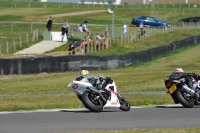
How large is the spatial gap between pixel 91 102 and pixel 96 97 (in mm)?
169

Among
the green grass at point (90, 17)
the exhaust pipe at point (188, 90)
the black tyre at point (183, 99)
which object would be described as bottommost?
the green grass at point (90, 17)

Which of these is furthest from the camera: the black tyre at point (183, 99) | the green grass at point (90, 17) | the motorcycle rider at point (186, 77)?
the green grass at point (90, 17)

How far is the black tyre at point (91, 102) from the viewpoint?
52.2ft

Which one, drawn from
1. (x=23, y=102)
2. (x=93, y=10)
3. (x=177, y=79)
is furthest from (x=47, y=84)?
(x=93, y=10)

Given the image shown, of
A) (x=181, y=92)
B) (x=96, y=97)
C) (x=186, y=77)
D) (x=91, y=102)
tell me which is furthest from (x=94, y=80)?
(x=186, y=77)

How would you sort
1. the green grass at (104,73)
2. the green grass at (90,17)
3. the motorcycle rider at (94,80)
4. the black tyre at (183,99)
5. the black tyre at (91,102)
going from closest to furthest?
the black tyre at (91,102), the motorcycle rider at (94,80), the black tyre at (183,99), the green grass at (104,73), the green grass at (90,17)

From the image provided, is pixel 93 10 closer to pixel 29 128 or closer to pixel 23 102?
pixel 23 102

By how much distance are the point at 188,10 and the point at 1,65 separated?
196ft

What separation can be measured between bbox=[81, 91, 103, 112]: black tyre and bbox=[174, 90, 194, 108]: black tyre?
222 centimetres

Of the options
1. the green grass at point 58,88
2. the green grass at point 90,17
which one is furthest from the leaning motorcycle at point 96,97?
the green grass at point 90,17

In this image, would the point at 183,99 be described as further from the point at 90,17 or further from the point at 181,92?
the point at 90,17

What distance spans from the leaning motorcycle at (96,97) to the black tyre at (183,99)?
4.93 ft

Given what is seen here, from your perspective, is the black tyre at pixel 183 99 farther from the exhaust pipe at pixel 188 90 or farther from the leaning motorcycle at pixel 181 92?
the exhaust pipe at pixel 188 90

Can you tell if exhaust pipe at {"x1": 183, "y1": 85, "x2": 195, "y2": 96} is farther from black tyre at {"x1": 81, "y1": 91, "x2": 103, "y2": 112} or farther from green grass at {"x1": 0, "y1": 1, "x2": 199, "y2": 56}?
green grass at {"x1": 0, "y1": 1, "x2": 199, "y2": 56}
